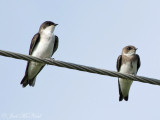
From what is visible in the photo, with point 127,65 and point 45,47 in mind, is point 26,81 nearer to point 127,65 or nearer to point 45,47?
point 45,47

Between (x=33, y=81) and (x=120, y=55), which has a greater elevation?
(x=120, y=55)

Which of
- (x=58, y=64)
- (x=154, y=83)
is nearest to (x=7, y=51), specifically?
(x=58, y=64)

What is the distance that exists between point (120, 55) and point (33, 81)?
2090 millimetres

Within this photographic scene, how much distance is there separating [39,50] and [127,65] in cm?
193

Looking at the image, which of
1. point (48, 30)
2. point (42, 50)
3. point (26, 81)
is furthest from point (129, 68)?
point (26, 81)

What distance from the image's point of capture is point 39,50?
8484 mm

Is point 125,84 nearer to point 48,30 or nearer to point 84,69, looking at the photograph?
point 48,30

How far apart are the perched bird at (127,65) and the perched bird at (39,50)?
1536 millimetres

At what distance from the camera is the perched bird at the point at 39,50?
27.8 ft

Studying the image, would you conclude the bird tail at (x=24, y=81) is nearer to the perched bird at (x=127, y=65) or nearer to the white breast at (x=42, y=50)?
the white breast at (x=42, y=50)

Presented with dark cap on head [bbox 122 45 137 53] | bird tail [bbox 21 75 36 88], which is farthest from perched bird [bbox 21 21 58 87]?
dark cap on head [bbox 122 45 137 53]

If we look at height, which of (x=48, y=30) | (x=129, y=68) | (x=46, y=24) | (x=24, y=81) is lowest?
(x=24, y=81)

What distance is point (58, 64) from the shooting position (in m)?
5.82

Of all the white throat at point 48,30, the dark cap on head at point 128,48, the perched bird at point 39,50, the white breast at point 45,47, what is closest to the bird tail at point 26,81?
the perched bird at point 39,50
